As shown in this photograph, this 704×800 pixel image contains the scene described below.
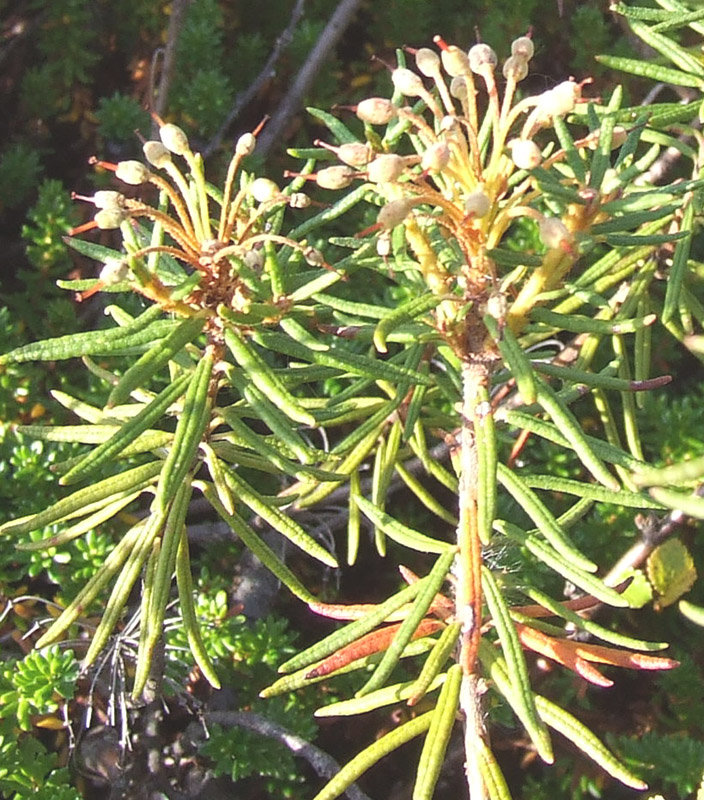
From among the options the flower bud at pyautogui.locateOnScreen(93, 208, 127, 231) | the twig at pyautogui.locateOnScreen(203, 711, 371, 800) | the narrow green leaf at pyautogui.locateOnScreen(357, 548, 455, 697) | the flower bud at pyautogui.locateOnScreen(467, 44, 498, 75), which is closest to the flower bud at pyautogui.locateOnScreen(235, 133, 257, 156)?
the flower bud at pyautogui.locateOnScreen(93, 208, 127, 231)

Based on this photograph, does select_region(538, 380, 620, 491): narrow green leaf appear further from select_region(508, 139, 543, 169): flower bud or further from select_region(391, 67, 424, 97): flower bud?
select_region(391, 67, 424, 97): flower bud

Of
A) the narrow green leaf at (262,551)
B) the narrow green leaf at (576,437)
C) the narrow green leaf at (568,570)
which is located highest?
the narrow green leaf at (576,437)

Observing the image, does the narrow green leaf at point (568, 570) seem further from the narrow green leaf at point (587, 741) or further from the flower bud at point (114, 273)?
the flower bud at point (114, 273)

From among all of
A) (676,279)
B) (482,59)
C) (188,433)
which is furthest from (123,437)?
(676,279)

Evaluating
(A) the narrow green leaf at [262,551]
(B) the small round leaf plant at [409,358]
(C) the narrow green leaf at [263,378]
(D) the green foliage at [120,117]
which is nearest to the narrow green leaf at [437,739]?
(B) the small round leaf plant at [409,358]

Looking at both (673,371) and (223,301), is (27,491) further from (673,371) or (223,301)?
(673,371)

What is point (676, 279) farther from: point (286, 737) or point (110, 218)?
point (286, 737)
